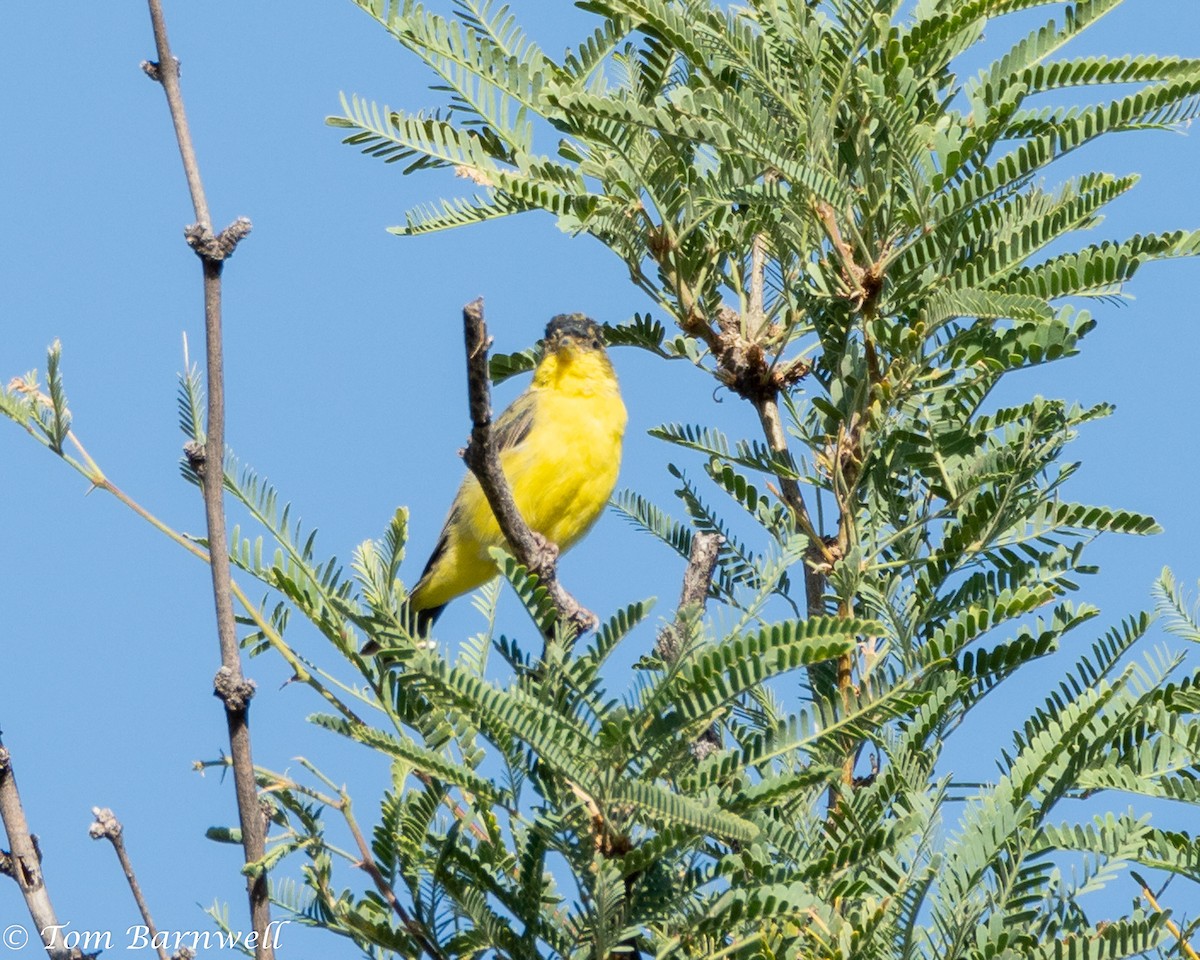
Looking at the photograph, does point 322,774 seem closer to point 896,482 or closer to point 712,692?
point 712,692

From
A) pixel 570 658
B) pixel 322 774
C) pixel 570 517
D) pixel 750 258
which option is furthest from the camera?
pixel 570 517

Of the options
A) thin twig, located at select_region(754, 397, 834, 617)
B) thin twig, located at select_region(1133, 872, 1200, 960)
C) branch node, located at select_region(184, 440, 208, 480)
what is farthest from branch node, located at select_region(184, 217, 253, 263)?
thin twig, located at select_region(1133, 872, 1200, 960)

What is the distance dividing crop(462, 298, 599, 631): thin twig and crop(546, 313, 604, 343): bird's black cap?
345cm

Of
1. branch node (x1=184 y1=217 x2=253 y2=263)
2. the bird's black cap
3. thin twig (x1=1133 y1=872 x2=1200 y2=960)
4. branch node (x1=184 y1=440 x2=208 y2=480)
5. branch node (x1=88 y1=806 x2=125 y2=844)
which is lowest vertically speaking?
thin twig (x1=1133 y1=872 x2=1200 y2=960)

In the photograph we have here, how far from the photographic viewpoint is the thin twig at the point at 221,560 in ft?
7.86

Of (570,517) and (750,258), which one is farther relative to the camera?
(570,517)

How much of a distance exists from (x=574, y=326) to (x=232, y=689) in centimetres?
546

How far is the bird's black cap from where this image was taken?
304 inches

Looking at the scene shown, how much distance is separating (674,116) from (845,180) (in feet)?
1.42

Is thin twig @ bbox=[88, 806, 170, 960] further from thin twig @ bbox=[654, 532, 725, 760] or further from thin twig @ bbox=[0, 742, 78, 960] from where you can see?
thin twig @ bbox=[654, 532, 725, 760]

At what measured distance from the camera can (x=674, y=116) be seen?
3.71 meters

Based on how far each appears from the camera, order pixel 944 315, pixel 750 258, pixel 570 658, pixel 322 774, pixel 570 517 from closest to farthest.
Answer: pixel 570 658, pixel 322 774, pixel 944 315, pixel 750 258, pixel 570 517

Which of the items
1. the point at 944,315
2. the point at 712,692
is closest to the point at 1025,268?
the point at 944,315

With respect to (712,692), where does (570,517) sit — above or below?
above
